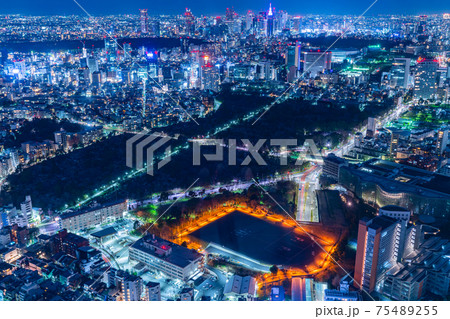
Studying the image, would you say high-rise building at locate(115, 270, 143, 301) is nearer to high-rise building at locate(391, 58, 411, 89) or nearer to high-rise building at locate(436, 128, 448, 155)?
high-rise building at locate(436, 128, 448, 155)

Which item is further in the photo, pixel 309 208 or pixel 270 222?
pixel 309 208

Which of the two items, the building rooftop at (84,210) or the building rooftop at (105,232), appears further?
the building rooftop at (84,210)

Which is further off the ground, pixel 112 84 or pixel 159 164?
pixel 112 84

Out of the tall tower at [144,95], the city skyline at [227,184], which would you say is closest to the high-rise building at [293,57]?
the city skyline at [227,184]

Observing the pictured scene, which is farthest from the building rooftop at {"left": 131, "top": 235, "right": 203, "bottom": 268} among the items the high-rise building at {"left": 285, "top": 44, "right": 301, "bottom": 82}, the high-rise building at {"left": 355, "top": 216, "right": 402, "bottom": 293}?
the high-rise building at {"left": 285, "top": 44, "right": 301, "bottom": 82}

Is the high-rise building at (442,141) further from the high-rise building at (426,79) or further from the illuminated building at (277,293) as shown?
the illuminated building at (277,293)

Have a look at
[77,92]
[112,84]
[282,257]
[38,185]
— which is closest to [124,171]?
[38,185]

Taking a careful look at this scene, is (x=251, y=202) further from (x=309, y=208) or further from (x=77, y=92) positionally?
(x=77, y=92)
